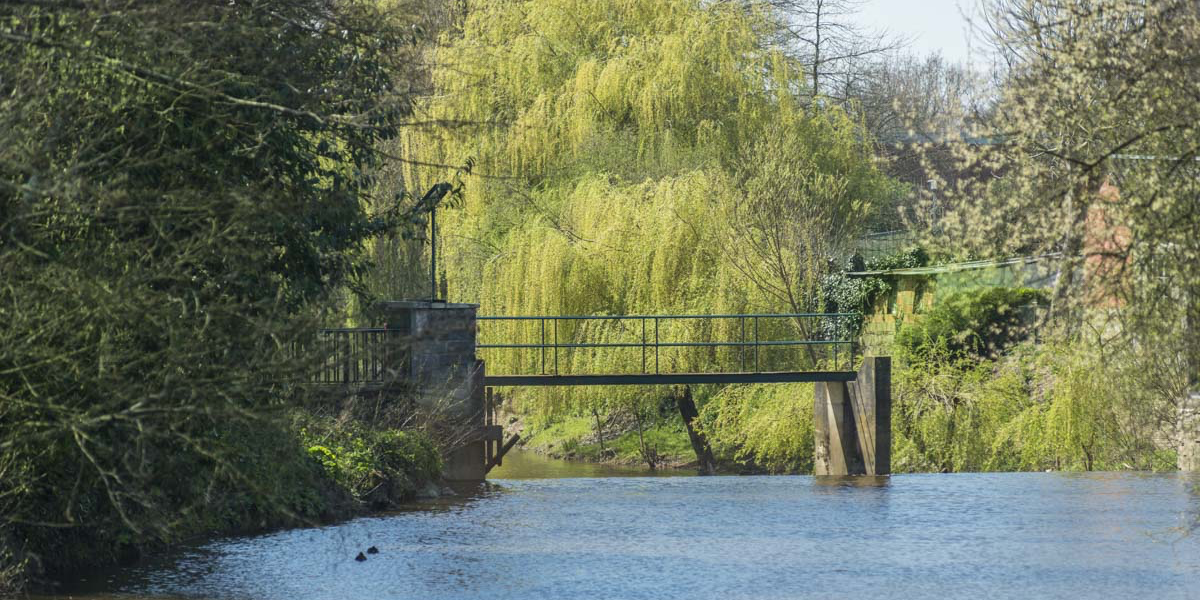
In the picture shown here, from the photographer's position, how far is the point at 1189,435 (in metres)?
19.2

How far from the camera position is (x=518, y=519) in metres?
14.5

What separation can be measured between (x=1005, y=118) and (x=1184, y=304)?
2.02 metres

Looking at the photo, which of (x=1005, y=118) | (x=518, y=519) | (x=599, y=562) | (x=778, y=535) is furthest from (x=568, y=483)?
(x=1005, y=118)

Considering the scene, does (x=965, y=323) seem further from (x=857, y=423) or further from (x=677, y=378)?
(x=677, y=378)

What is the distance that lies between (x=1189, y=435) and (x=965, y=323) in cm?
568

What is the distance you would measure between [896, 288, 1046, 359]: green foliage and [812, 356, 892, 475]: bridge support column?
12.4 ft

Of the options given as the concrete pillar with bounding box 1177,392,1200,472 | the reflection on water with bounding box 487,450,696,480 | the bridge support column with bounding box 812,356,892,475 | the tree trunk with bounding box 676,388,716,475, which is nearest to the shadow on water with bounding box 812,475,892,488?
the bridge support column with bounding box 812,356,892,475

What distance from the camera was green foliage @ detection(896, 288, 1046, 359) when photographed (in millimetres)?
24109

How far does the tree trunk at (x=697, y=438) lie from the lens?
25141 mm

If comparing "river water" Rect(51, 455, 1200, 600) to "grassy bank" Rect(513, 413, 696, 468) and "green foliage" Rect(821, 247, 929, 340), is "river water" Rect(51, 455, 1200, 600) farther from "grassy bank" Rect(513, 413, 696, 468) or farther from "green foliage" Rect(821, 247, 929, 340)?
"grassy bank" Rect(513, 413, 696, 468)

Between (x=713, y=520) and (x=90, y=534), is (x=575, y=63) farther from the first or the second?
(x=90, y=534)

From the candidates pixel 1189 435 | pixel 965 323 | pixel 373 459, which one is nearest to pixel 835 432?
pixel 1189 435

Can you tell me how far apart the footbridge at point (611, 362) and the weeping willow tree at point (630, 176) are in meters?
0.07

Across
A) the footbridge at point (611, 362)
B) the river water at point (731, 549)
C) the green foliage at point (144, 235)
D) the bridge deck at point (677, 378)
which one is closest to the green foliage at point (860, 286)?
the footbridge at point (611, 362)
